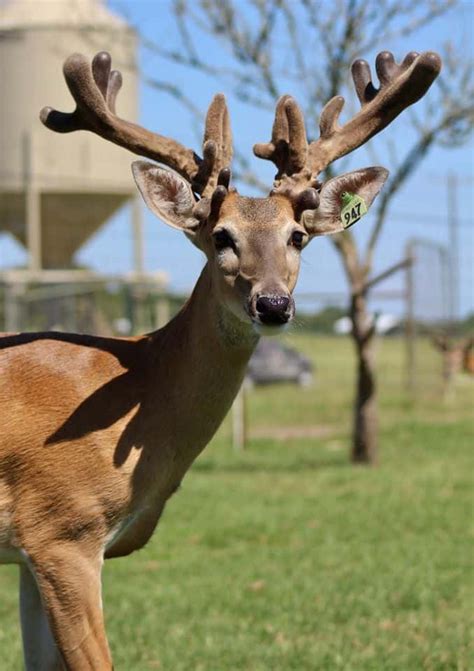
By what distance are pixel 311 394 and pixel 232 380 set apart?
17.8 metres

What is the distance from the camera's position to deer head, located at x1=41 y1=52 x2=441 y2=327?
4.73 metres

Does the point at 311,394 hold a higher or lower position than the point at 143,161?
lower

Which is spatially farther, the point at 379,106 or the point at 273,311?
the point at 379,106

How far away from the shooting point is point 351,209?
5234 millimetres

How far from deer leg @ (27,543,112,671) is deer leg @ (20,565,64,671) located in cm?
48

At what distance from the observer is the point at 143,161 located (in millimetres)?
5043

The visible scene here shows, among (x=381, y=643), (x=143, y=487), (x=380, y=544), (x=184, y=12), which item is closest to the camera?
(x=143, y=487)

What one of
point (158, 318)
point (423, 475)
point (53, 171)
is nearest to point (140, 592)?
point (423, 475)

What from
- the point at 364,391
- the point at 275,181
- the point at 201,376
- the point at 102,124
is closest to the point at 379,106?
the point at 275,181

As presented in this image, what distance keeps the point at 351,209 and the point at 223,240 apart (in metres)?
0.73

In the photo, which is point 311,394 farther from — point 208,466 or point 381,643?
point 381,643

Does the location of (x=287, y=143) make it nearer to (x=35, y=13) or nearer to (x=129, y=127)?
(x=129, y=127)

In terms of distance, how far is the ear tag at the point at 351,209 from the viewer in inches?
206

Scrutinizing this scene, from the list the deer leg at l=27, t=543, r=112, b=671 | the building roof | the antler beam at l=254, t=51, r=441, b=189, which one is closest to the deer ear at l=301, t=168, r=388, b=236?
the antler beam at l=254, t=51, r=441, b=189
